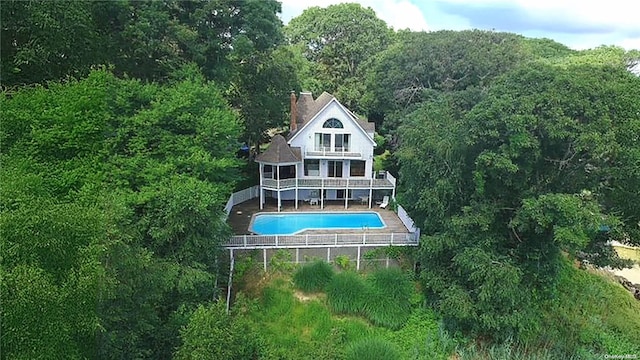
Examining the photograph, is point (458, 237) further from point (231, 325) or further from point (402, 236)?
point (231, 325)

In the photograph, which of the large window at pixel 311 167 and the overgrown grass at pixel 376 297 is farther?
the large window at pixel 311 167

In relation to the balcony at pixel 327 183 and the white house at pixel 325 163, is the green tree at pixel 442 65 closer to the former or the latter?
the white house at pixel 325 163

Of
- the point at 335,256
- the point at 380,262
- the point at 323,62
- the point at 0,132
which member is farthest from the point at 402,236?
the point at 323,62

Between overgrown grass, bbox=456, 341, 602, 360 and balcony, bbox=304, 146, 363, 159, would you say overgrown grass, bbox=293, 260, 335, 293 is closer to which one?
overgrown grass, bbox=456, 341, 602, 360

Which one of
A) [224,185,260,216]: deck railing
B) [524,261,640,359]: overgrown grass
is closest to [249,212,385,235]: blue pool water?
[224,185,260,216]: deck railing

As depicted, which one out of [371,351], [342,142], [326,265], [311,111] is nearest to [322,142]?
[342,142]

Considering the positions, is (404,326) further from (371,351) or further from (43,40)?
(43,40)

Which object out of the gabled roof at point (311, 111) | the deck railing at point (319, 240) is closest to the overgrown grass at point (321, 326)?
the deck railing at point (319, 240)
